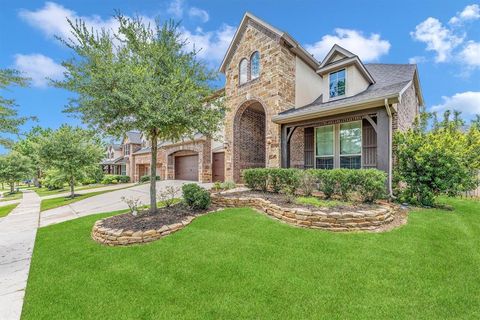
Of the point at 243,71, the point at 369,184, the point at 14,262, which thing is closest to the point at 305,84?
the point at 243,71

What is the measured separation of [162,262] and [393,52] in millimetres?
20448

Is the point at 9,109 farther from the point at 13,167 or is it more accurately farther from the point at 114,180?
the point at 13,167

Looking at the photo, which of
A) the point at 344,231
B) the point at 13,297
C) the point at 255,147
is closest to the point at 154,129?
the point at 13,297

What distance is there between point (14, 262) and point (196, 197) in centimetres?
425

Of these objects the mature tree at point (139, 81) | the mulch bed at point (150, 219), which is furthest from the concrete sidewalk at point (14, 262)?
the mature tree at point (139, 81)

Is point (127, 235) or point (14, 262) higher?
point (127, 235)

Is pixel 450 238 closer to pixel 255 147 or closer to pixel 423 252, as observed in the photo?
pixel 423 252

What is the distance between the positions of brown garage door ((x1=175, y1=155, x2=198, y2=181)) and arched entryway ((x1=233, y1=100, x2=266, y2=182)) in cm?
553

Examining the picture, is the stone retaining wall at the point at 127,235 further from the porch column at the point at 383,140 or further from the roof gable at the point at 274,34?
the roof gable at the point at 274,34

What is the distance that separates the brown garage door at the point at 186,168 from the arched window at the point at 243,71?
7518 millimetres

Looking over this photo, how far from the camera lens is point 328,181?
24.1ft

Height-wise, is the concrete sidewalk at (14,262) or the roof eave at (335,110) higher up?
the roof eave at (335,110)

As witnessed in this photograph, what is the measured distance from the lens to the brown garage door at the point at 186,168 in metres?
17.6

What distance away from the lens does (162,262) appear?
13.1 ft
